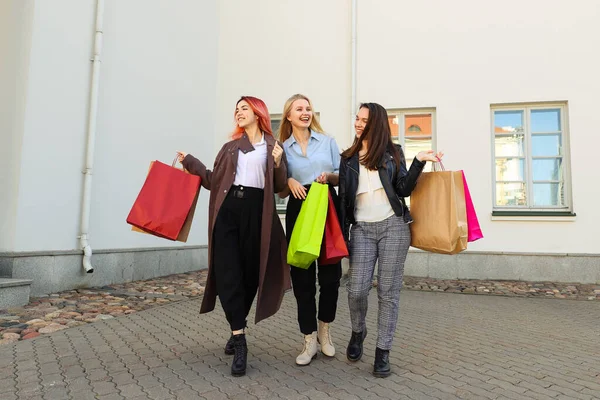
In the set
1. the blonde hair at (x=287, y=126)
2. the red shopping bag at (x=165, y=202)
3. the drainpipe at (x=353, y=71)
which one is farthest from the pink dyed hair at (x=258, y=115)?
the drainpipe at (x=353, y=71)

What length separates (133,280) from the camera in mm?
7602

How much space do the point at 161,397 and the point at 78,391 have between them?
0.55m

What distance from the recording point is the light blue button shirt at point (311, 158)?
367cm

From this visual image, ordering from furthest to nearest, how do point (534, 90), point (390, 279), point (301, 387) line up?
point (534, 90), point (390, 279), point (301, 387)

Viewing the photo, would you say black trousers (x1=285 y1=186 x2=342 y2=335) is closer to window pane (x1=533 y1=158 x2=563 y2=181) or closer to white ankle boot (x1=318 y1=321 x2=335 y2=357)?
white ankle boot (x1=318 y1=321 x2=335 y2=357)

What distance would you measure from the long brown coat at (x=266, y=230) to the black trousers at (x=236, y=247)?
0.19 feet

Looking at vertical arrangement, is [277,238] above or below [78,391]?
above

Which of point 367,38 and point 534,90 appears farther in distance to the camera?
A: point 367,38

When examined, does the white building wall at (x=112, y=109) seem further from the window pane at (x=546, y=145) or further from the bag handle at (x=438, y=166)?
the window pane at (x=546, y=145)

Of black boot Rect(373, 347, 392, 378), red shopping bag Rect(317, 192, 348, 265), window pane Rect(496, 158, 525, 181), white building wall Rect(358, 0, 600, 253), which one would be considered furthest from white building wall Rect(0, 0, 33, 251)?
window pane Rect(496, 158, 525, 181)

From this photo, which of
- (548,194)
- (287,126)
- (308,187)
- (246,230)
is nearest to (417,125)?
(548,194)

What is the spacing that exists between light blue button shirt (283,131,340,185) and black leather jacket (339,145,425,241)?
0.56 ft

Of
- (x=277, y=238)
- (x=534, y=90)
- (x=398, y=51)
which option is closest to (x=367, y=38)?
(x=398, y=51)

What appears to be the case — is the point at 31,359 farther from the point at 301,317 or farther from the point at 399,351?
the point at 399,351
